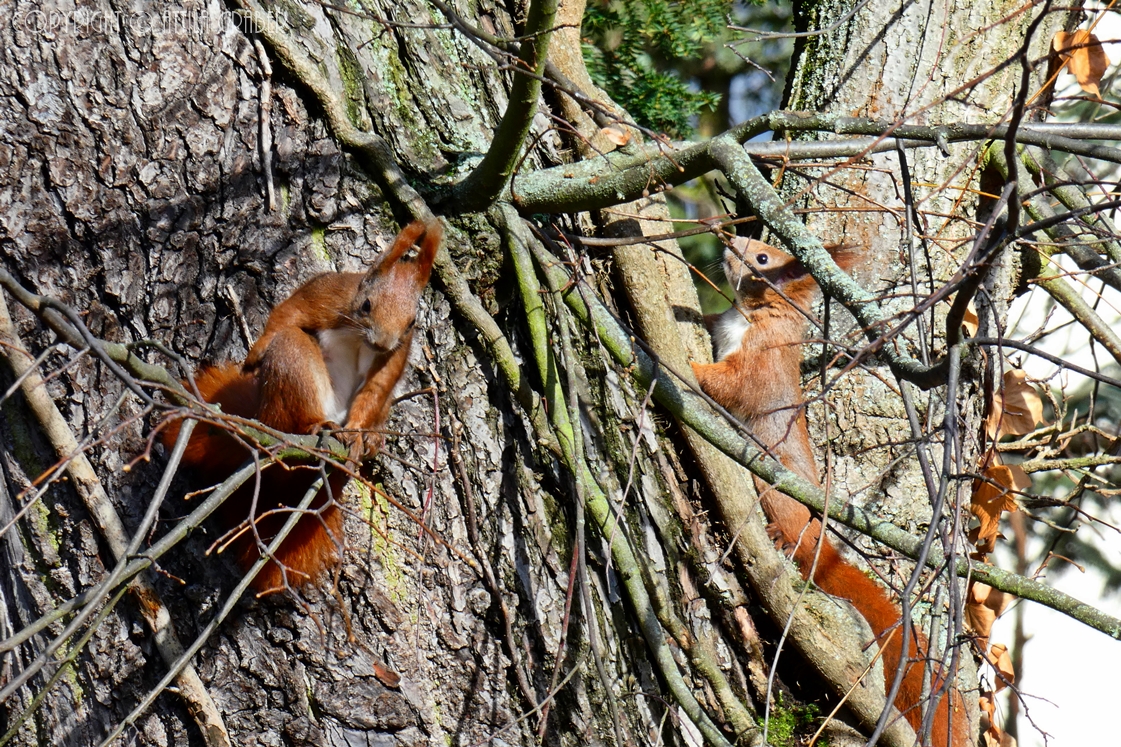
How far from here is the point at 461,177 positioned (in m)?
2.36

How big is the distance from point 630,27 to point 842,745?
299 centimetres

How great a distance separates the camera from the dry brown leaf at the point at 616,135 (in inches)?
105

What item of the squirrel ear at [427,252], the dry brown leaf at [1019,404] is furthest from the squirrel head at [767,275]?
the squirrel ear at [427,252]

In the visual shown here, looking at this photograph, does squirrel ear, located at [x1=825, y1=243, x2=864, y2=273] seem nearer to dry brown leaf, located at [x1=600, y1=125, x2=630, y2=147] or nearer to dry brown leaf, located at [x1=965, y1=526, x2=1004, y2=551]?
dry brown leaf, located at [x1=600, y1=125, x2=630, y2=147]

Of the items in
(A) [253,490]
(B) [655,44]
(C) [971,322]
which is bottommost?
(A) [253,490]

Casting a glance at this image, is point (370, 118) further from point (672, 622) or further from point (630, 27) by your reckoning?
point (630, 27)

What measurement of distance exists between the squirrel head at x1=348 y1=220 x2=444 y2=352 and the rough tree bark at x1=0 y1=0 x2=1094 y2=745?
5.3 inches

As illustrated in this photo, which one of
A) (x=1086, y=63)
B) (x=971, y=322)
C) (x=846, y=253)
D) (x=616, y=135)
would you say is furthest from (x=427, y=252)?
(x=1086, y=63)

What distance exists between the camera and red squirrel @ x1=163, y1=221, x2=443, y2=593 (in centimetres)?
208

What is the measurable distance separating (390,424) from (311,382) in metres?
0.21

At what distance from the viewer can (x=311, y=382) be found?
84.7 inches

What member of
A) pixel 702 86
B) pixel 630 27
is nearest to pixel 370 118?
pixel 630 27

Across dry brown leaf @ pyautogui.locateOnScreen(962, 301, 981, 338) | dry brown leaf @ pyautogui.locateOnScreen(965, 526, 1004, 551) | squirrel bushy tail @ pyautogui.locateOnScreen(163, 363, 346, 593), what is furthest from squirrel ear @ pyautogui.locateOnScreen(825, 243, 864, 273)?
squirrel bushy tail @ pyautogui.locateOnScreen(163, 363, 346, 593)

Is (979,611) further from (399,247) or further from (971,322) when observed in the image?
(399,247)
